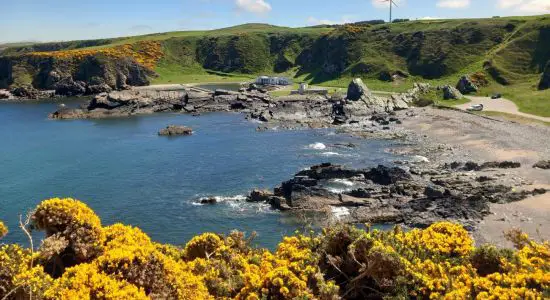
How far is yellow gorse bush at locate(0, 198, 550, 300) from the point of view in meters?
12.8

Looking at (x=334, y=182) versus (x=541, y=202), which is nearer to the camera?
(x=541, y=202)

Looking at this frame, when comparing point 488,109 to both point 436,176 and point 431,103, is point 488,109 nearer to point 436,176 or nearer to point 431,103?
point 431,103

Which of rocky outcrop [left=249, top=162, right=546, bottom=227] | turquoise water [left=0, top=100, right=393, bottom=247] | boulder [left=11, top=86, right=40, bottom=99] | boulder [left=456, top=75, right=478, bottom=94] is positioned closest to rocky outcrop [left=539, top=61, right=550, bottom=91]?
boulder [left=456, top=75, right=478, bottom=94]

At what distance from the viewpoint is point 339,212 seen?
2024 inches

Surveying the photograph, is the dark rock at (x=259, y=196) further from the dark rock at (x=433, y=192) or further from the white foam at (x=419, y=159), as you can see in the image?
the white foam at (x=419, y=159)

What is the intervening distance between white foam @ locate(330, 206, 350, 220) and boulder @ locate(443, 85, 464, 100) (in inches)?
3209

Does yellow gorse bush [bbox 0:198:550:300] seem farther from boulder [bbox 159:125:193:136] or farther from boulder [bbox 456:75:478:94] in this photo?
boulder [bbox 456:75:478:94]

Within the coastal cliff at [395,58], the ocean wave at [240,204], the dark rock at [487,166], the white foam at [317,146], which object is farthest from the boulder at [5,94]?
the dark rock at [487,166]

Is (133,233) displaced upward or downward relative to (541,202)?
upward

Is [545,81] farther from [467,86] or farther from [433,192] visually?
[433,192]

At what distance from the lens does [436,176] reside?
204 ft

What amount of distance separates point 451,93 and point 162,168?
82.0 meters

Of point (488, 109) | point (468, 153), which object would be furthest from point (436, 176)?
point (488, 109)

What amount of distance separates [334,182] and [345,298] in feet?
148
